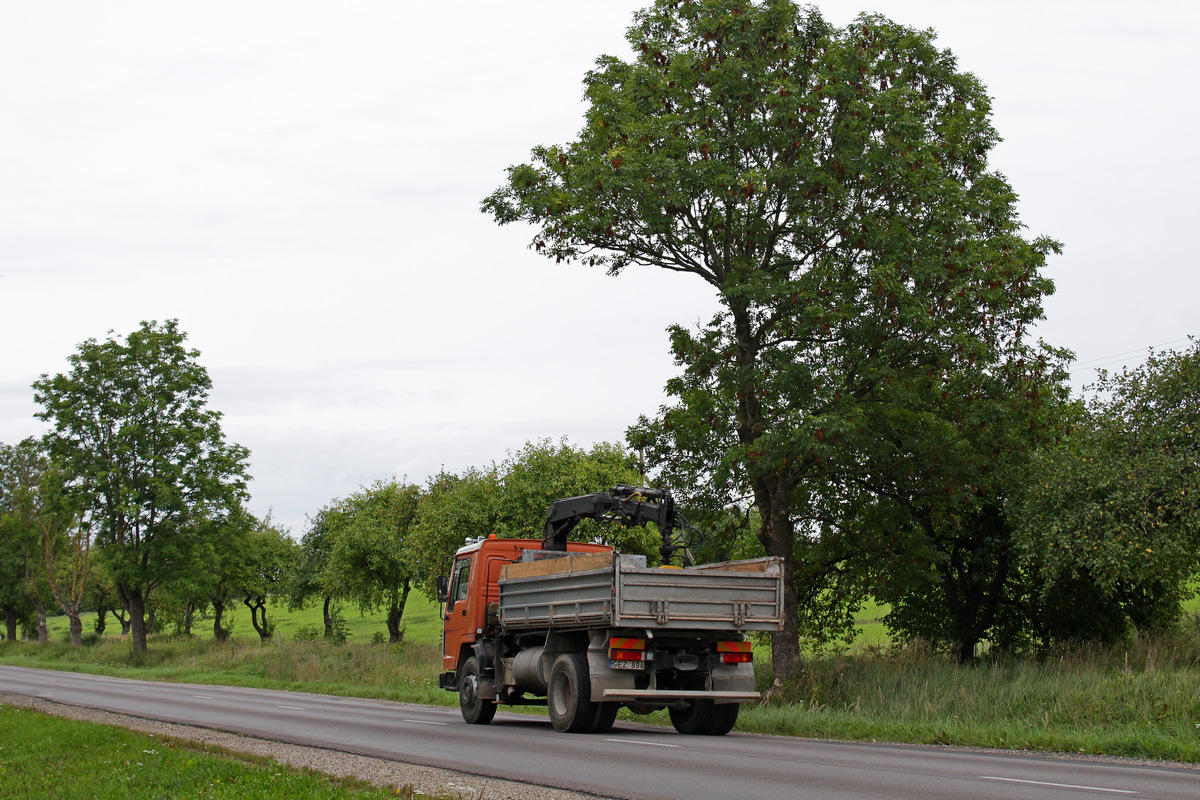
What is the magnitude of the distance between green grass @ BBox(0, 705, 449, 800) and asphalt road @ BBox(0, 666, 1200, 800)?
1.72 meters

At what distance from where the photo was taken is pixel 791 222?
20.3 meters

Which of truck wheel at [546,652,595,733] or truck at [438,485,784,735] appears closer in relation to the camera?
truck at [438,485,784,735]

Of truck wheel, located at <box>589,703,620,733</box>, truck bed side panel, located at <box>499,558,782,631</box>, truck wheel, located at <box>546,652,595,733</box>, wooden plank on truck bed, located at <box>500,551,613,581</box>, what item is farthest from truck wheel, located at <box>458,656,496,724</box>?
truck wheel, located at <box>589,703,620,733</box>

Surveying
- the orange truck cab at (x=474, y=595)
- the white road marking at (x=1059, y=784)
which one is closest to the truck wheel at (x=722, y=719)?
the orange truck cab at (x=474, y=595)

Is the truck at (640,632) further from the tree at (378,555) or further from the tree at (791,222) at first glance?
the tree at (378,555)

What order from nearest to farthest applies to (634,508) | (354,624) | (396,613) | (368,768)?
(368,768) → (634,508) → (396,613) → (354,624)

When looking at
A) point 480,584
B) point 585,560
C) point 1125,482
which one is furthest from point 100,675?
point 1125,482

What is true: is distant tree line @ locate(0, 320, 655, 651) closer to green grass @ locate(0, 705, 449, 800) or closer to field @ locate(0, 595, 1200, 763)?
field @ locate(0, 595, 1200, 763)

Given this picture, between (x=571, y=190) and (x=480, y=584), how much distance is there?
8.15 metres

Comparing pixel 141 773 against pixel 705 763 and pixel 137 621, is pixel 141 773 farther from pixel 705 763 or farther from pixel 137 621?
pixel 137 621

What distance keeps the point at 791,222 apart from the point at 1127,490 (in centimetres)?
782

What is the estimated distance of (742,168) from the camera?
20.3 m

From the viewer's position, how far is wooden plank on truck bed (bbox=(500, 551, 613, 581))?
46.2 ft

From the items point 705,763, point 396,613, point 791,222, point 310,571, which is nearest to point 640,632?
point 705,763
